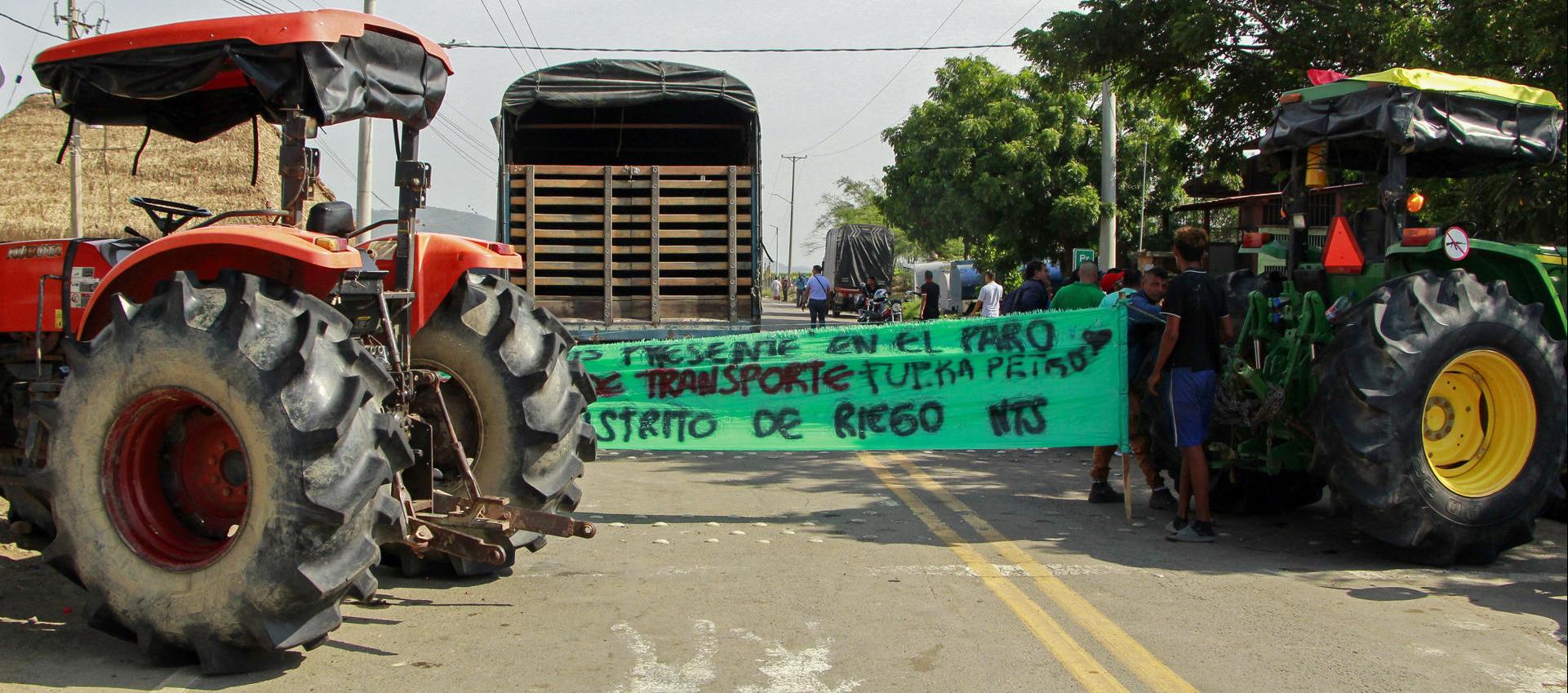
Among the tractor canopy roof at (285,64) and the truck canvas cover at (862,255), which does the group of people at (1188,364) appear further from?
the truck canvas cover at (862,255)

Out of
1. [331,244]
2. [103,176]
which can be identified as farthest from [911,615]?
[103,176]

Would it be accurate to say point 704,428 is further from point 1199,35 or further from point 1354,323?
point 1199,35

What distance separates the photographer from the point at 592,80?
543 inches

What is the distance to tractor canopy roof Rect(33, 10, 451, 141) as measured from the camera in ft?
16.6

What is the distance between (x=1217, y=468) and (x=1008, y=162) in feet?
83.6

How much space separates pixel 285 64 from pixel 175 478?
70.8 inches

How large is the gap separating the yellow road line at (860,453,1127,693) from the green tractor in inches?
73.0

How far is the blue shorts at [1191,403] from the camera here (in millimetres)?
7484

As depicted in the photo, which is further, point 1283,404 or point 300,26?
point 1283,404

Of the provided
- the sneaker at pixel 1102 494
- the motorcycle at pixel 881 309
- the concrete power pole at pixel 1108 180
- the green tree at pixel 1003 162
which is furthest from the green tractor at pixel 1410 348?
the motorcycle at pixel 881 309

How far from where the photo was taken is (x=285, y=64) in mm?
5109

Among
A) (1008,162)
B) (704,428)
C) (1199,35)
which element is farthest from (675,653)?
(1008,162)

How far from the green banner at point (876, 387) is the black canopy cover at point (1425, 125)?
1696 millimetres

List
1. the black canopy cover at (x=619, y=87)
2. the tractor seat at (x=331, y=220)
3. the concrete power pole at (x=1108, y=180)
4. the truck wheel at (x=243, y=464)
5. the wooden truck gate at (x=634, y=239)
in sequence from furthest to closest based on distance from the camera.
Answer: the concrete power pole at (x=1108, y=180) → the black canopy cover at (x=619, y=87) → the wooden truck gate at (x=634, y=239) → the tractor seat at (x=331, y=220) → the truck wheel at (x=243, y=464)
